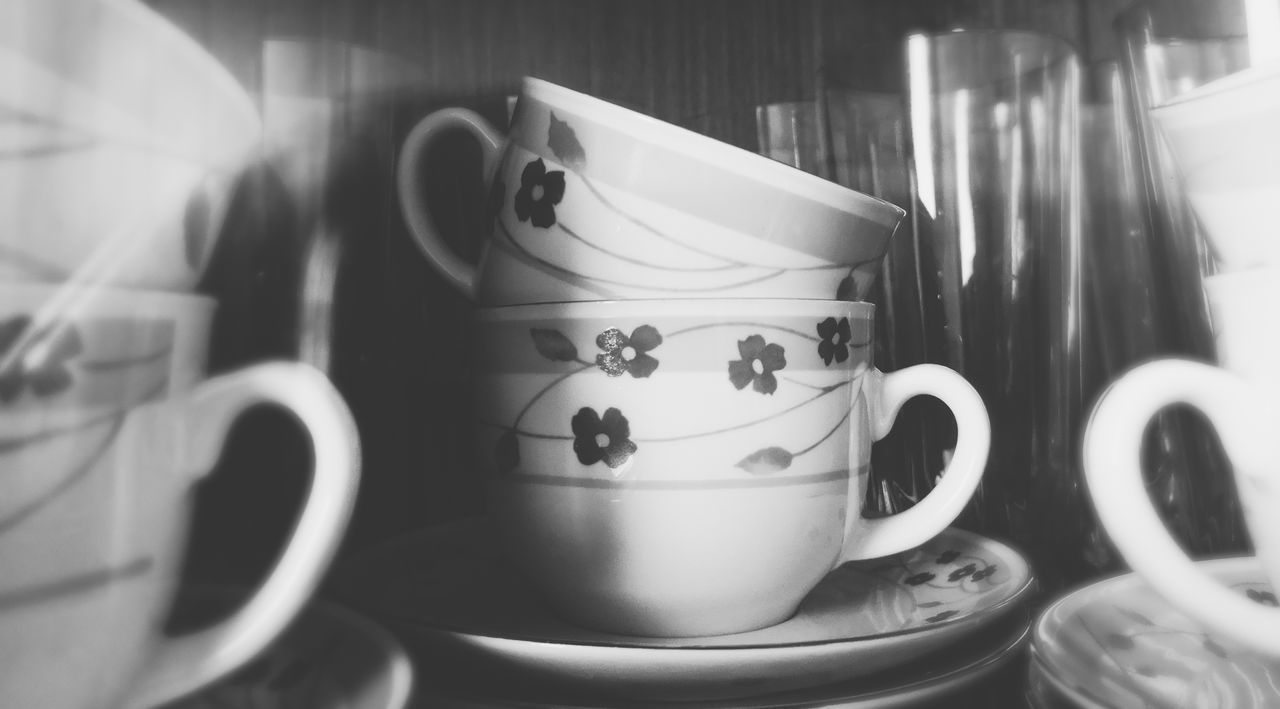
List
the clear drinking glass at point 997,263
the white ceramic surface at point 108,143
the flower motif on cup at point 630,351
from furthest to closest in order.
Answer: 1. the clear drinking glass at point 997,263
2. the flower motif on cup at point 630,351
3. the white ceramic surface at point 108,143

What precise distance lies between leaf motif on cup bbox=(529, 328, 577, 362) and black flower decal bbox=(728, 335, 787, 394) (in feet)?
0.20

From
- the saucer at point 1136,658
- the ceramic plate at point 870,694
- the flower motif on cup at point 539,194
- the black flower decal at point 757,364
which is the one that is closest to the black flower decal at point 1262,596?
the saucer at point 1136,658

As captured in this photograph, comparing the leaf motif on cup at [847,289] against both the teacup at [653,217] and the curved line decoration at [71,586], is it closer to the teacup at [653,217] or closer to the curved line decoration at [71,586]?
the teacup at [653,217]

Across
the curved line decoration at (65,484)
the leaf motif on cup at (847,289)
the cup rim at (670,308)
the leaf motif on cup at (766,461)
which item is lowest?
the leaf motif on cup at (766,461)

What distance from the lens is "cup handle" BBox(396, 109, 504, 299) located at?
0.41 m

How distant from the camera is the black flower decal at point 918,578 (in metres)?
0.41

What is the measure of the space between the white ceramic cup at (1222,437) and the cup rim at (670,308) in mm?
107

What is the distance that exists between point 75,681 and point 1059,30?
1.94 ft

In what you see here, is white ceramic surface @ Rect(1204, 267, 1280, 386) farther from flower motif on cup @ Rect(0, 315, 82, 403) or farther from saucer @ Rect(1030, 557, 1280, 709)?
flower motif on cup @ Rect(0, 315, 82, 403)

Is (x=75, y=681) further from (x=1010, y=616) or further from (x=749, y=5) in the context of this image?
(x=749, y=5)

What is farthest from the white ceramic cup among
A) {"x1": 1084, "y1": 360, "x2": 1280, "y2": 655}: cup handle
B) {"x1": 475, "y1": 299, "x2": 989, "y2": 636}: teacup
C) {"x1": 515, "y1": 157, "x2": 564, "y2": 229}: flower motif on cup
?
{"x1": 515, "y1": 157, "x2": 564, "y2": 229}: flower motif on cup

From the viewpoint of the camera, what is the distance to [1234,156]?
0.29 meters

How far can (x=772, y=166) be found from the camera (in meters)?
0.33

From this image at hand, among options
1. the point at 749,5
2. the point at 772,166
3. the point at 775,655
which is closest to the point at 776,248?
the point at 772,166
